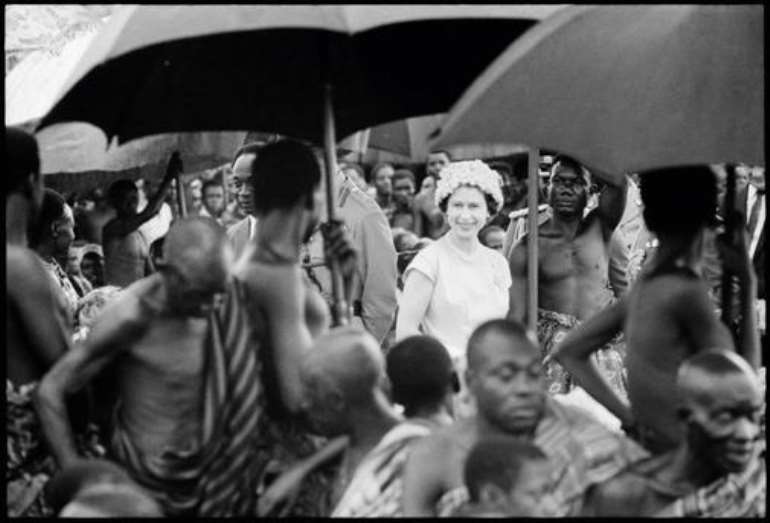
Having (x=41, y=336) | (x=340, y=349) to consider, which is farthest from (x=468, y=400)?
(x=41, y=336)

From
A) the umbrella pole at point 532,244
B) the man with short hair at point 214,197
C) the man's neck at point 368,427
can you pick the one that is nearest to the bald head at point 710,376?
the man's neck at point 368,427

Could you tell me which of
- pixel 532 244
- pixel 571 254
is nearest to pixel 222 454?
pixel 532 244

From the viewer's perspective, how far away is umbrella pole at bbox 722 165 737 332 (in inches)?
284

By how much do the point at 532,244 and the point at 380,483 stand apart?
3.65m

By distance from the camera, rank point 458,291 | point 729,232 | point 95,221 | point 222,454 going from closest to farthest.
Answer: point 222,454
point 729,232
point 458,291
point 95,221

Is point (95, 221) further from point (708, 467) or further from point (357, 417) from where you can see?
point (708, 467)

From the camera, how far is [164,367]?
671cm

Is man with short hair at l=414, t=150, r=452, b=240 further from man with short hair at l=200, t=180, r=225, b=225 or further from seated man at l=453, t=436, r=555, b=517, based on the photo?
seated man at l=453, t=436, r=555, b=517

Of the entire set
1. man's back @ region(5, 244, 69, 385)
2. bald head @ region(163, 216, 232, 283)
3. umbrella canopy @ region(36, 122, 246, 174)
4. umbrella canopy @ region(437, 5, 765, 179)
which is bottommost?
man's back @ region(5, 244, 69, 385)

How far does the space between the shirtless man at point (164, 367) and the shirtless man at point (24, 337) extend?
0.22 metres

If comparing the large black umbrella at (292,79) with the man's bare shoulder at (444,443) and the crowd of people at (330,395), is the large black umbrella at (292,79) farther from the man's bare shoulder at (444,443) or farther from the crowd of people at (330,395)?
the man's bare shoulder at (444,443)

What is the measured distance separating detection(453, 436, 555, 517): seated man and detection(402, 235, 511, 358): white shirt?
4788 millimetres

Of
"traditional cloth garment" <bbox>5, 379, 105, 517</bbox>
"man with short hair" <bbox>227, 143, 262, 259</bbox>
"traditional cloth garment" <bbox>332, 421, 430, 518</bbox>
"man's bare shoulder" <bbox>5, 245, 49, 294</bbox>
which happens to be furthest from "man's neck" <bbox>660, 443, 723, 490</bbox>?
"man with short hair" <bbox>227, 143, 262, 259</bbox>

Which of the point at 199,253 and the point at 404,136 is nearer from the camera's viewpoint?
the point at 199,253
